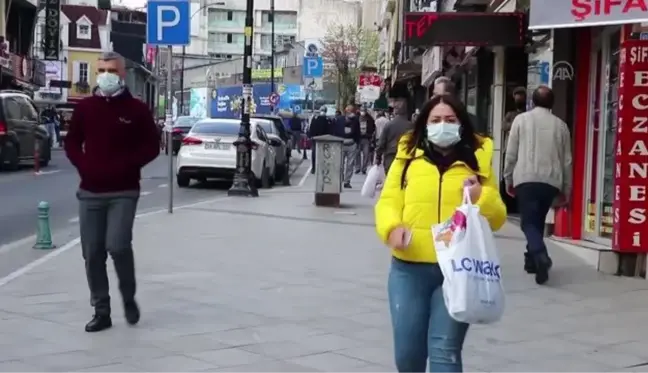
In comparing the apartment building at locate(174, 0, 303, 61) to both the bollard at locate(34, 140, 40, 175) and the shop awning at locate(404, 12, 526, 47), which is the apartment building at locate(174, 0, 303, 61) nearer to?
the bollard at locate(34, 140, 40, 175)

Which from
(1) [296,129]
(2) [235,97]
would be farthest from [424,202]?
(2) [235,97]

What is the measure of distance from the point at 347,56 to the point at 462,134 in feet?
200

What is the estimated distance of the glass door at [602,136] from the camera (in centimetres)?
1197

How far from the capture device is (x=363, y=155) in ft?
93.1

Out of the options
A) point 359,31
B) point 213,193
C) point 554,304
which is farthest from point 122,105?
point 359,31

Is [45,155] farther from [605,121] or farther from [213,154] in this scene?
[605,121]

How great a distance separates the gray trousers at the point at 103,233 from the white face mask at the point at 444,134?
307 cm

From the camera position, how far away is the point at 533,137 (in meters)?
9.79

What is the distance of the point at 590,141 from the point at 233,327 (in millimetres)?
6377

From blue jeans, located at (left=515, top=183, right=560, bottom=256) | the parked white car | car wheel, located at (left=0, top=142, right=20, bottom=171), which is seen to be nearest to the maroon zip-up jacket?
blue jeans, located at (left=515, top=183, right=560, bottom=256)

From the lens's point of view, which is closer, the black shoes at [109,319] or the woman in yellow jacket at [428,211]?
the woman in yellow jacket at [428,211]

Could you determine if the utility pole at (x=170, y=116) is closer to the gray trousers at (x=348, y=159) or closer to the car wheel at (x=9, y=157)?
the gray trousers at (x=348, y=159)

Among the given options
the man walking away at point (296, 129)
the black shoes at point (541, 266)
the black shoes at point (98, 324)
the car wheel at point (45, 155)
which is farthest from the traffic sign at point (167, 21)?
the man walking away at point (296, 129)

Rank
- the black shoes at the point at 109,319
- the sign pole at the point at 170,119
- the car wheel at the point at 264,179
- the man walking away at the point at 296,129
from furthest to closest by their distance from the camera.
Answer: the man walking away at the point at 296,129 < the car wheel at the point at 264,179 < the sign pole at the point at 170,119 < the black shoes at the point at 109,319
